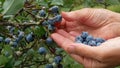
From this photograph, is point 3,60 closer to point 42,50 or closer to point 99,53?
point 42,50

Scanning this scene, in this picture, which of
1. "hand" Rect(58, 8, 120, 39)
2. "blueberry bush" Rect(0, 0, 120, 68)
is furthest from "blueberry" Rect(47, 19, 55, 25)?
"hand" Rect(58, 8, 120, 39)

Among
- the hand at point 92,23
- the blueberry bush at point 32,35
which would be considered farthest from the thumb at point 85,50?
the hand at point 92,23

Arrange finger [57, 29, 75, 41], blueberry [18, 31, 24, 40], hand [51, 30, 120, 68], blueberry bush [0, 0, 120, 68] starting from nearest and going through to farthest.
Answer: hand [51, 30, 120, 68] → blueberry bush [0, 0, 120, 68] → blueberry [18, 31, 24, 40] → finger [57, 29, 75, 41]

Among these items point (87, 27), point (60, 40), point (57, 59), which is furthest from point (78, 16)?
point (57, 59)

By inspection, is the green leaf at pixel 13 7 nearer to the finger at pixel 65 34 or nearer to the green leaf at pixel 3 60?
the green leaf at pixel 3 60

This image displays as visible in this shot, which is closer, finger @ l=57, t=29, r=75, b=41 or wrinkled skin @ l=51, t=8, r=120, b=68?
wrinkled skin @ l=51, t=8, r=120, b=68

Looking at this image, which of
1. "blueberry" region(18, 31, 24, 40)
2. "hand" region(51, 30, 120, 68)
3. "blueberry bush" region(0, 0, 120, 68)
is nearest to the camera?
"hand" region(51, 30, 120, 68)

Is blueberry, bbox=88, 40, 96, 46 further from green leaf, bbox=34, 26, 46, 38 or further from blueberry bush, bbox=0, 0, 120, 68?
green leaf, bbox=34, 26, 46, 38

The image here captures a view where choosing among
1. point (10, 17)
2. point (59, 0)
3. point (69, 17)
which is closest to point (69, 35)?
point (69, 17)

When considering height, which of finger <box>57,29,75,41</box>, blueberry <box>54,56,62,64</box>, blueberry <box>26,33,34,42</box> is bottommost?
→ blueberry <box>54,56,62,64</box>
